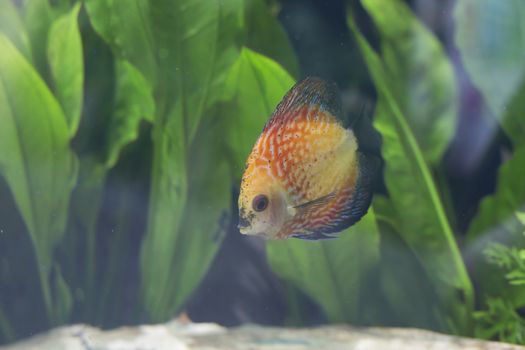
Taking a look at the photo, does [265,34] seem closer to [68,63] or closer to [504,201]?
[68,63]

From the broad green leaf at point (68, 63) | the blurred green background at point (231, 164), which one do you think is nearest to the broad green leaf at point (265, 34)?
the blurred green background at point (231, 164)

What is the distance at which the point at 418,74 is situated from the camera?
2525mm

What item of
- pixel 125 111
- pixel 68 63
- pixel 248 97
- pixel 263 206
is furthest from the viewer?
pixel 125 111

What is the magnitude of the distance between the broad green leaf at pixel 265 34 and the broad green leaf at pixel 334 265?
0.72 m

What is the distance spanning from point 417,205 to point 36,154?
5.31ft

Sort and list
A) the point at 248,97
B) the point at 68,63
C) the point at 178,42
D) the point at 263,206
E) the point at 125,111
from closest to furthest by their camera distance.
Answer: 1. the point at 263,206
2. the point at 248,97
3. the point at 178,42
4. the point at 68,63
5. the point at 125,111

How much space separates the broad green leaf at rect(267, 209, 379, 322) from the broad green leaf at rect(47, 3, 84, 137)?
1.02 metres

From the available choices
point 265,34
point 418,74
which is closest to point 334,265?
point 418,74

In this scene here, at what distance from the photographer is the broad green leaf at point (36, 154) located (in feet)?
7.87

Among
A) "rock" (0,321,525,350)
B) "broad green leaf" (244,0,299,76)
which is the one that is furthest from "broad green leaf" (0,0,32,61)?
"rock" (0,321,525,350)

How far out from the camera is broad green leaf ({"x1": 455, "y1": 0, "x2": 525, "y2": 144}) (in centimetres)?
250

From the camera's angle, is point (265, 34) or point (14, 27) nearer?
point (265, 34)

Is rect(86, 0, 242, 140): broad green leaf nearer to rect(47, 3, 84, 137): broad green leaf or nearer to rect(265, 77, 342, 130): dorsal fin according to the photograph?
rect(47, 3, 84, 137): broad green leaf

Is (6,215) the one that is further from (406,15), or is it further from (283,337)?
(406,15)
